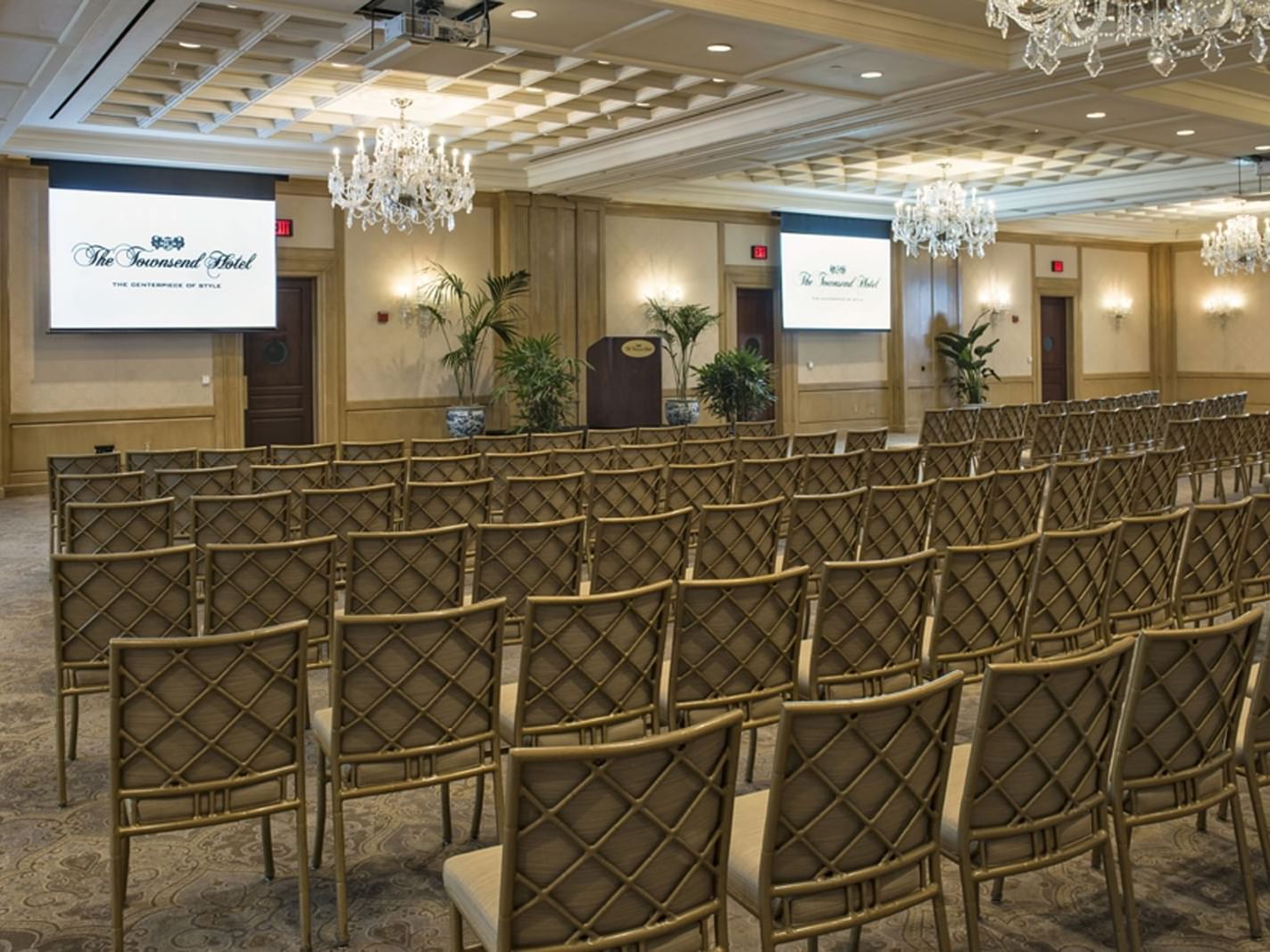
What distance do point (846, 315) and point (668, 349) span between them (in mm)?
3284

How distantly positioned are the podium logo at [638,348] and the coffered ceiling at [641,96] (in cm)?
179

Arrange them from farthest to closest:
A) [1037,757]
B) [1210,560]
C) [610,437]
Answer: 1. [610,437]
2. [1210,560]
3. [1037,757]

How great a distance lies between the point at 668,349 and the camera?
51.5ft

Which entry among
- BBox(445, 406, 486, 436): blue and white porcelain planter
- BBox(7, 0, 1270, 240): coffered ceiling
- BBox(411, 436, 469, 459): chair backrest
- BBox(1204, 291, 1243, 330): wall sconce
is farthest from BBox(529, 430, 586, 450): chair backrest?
BBox(1204, 291, 1243, 330): wall sconce

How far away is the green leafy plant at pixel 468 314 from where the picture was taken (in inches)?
542

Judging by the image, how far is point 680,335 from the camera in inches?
605

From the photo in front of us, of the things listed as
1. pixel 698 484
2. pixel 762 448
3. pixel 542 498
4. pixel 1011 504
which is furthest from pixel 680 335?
pixel 542 498

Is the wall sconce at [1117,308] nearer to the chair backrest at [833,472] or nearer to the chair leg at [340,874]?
the chair backrest at [833,472]

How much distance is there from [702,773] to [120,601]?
2.51 m

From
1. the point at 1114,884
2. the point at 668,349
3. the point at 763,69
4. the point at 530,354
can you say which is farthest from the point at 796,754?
the point at 668,349

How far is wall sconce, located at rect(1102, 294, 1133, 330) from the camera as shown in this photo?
2166 centimetres

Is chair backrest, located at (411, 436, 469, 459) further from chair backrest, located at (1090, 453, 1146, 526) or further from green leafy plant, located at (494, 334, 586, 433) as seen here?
green leafy plant, located at (494, 334, 586, 433)

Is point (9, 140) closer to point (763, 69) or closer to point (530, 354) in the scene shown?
point (530, 354)

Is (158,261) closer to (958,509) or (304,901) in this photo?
(958,509)
